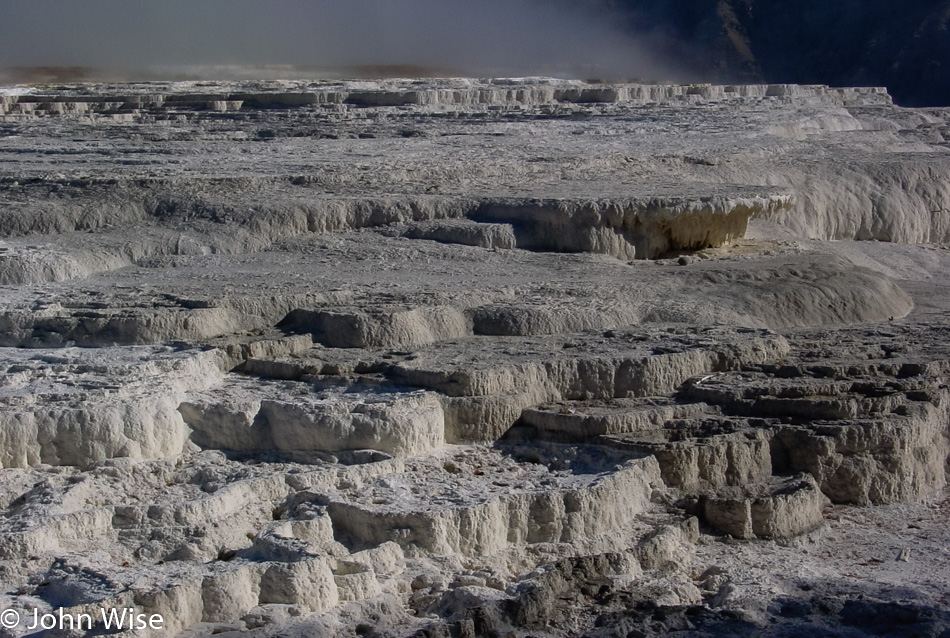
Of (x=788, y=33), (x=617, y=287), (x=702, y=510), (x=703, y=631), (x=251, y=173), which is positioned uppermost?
(x=788, y=33)

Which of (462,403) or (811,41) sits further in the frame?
(811,41)

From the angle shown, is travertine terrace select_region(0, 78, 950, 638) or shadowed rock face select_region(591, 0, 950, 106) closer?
travertine terrace select_region(0, 78, 950, 638)

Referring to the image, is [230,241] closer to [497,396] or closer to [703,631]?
[497,396]

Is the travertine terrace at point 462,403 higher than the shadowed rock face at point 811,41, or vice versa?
the shadowed rock face at point 811,41

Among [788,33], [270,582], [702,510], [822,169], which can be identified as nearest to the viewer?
[270,582]

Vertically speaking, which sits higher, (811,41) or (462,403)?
(811,41)

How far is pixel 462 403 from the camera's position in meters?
5.77

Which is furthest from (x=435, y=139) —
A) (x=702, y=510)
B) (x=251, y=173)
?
(x=702, y=510)

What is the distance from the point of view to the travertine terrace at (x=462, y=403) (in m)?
4.55

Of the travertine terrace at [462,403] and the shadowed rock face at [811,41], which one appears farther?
the shadowed rock face at [811,41]

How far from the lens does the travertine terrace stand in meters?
4.55

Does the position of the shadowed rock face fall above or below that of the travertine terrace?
above

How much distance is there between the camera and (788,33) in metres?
33.0

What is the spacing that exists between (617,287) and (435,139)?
5242 millimetres
